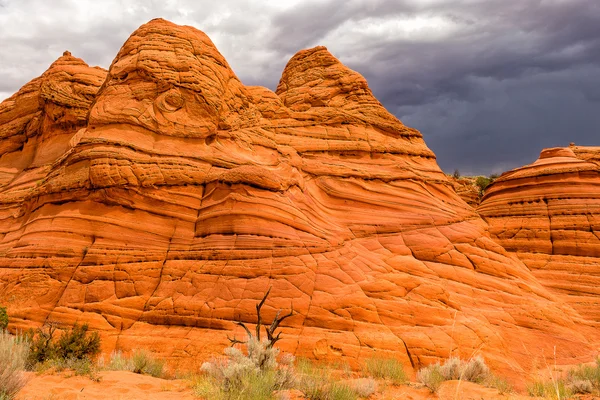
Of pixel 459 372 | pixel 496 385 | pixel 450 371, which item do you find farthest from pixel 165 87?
pixel 496 385

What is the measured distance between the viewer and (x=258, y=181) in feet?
43.3

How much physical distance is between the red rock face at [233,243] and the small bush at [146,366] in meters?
1.23

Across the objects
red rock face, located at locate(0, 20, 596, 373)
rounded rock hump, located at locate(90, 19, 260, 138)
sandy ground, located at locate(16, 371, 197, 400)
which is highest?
rounded rock hump, located at locate(90, 19, 260, 138)

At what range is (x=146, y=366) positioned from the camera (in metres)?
8.67

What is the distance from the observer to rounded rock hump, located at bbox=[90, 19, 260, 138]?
14496 millimetres

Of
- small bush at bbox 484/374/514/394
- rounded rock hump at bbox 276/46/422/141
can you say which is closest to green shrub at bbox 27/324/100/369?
small bush at bbox 484/374/514/394

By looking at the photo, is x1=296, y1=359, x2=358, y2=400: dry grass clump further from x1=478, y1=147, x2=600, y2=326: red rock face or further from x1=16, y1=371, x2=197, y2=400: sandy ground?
x1=478, y1=147, x2=600, y2=326: red rock face

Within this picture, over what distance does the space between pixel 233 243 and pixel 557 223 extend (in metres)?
15.2

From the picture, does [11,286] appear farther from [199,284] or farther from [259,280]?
[259,280]

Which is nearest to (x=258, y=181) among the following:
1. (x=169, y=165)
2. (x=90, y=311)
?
(x=169, y=165)

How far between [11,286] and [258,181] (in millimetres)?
8684

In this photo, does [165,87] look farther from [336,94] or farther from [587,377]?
[587,377]

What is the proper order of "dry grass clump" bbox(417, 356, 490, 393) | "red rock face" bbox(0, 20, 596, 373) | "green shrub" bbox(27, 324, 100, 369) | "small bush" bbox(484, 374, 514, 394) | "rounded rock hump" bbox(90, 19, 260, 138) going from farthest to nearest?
"rounded rock hump" bbox(90, 19, 260, 138), "red rock face" bbox(0, 20, 596, 373), "green shrub" bbox(27, 324, 100, 369), "dry grass clump" bbox(417, 356, 490, 393), "small bush" bbox(484, 374, 514, 394)

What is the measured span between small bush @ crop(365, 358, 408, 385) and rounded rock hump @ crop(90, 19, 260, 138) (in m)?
10.4
